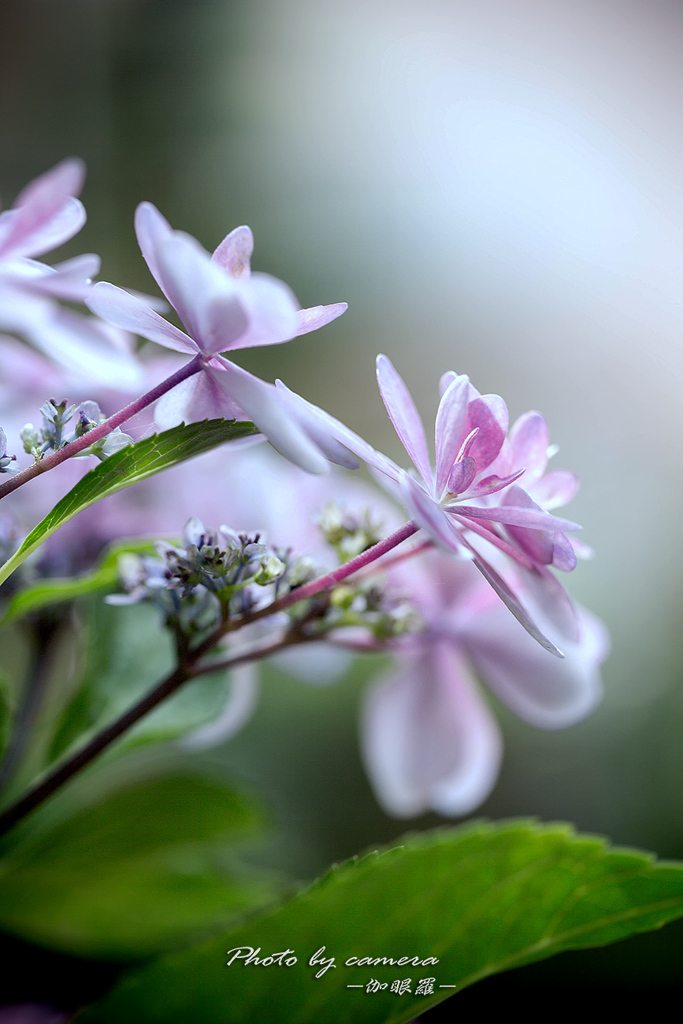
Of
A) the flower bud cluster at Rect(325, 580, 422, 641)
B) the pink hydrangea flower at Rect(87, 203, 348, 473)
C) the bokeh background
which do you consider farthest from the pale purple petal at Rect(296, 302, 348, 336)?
the bokeh background

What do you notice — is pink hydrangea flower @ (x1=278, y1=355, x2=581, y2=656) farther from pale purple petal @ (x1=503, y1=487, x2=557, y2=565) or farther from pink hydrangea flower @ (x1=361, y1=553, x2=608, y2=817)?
pink hydrangea flower @ (x1=361, y1=553, x2=608, y2=817)

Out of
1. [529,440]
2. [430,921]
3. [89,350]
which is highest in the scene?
[89,350]

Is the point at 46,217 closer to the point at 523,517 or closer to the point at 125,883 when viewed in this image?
the point at 523,517

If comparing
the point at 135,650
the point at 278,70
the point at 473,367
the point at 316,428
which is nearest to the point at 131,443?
the point at 316,428

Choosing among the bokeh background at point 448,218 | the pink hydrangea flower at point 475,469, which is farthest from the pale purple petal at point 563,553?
the bokeh background at point 448,218

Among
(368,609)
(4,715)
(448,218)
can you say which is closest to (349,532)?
(368,609)

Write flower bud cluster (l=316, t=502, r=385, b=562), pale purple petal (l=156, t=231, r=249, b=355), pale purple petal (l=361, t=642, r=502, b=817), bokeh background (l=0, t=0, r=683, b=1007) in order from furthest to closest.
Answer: bokeh background (l=0, t=0, r=683, b=1007) < pale purple petal (l=361, t=642, r=502, b=817) < flower bud cluster (l=316, t=502, r=385, b=562) < pale purple petal (l=156, t=231, r=249, b=355)

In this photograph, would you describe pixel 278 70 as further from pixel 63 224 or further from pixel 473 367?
pixel 63 224
